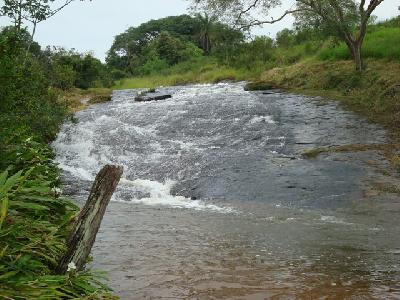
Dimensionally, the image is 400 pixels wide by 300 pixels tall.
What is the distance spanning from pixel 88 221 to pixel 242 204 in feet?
19.7

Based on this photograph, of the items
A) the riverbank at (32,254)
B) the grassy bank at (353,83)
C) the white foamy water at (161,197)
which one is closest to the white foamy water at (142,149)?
the white foamy water at (161,197)

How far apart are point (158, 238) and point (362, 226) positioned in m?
3.41

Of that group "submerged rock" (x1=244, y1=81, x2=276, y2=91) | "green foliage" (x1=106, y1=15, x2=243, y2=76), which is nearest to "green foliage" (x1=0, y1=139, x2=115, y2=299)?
"submerged rock" (x1=244, y1=81, x2=276, y2=91)

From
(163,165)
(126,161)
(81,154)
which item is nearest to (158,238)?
(163,165)

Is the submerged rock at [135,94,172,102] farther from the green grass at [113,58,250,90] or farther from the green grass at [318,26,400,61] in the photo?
the green grass at [318,26,400,61]

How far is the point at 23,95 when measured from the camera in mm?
9688

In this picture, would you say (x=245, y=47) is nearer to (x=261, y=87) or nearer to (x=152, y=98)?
(x=261, y=87)

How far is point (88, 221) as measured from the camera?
15.1 feet

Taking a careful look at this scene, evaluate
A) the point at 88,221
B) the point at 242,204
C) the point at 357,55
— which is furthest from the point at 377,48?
the point at 88,221

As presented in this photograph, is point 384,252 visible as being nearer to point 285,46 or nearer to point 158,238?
point 158,238

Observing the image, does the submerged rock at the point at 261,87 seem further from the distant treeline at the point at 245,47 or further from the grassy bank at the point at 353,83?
the distant treeline at the point at 245,47

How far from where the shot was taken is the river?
580cm

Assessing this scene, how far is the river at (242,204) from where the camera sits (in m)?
5.80

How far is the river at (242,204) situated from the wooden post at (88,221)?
1.00 m
